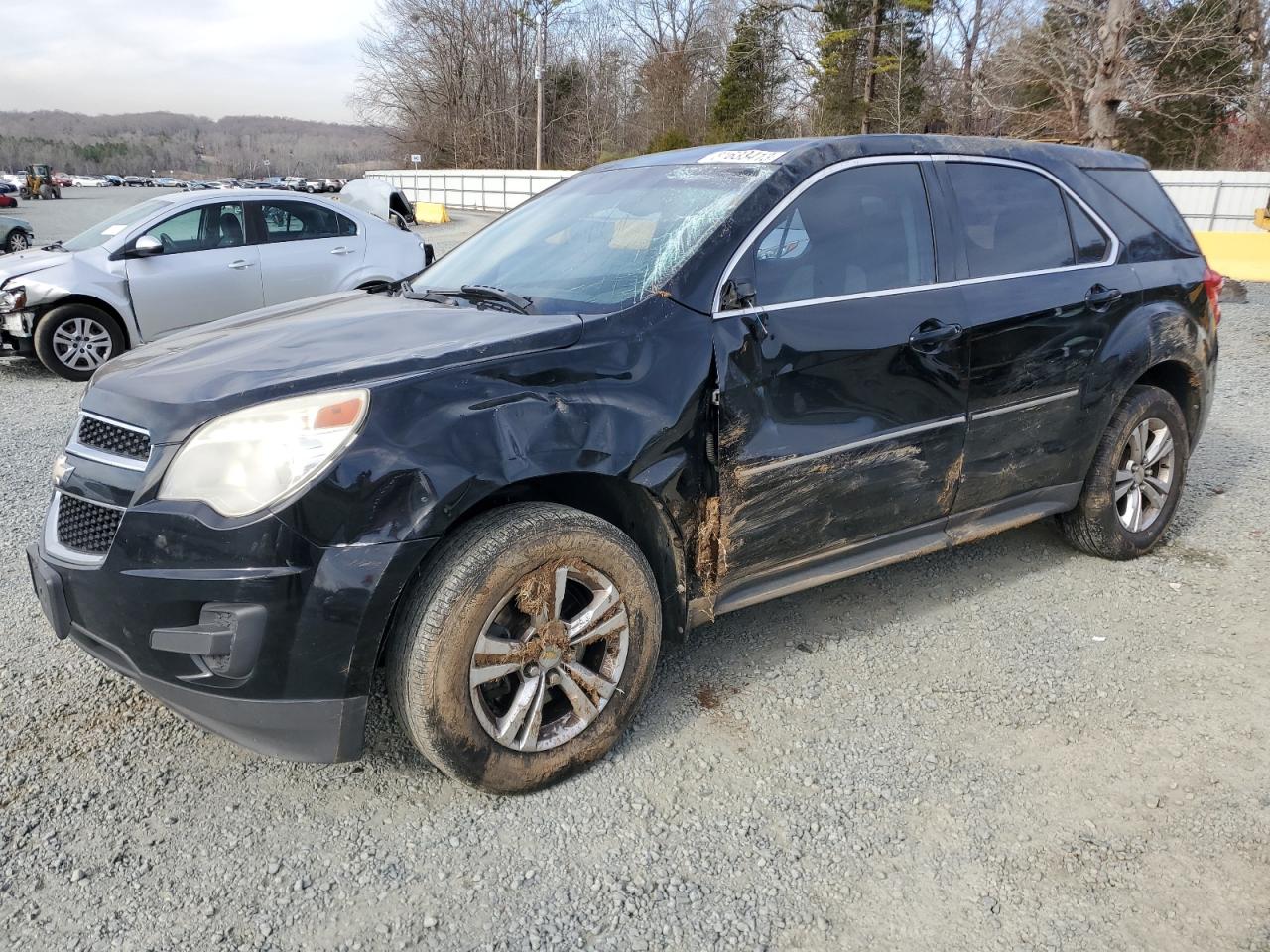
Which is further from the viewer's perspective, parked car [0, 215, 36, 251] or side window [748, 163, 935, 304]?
parked car [0, 215, 36, 251]

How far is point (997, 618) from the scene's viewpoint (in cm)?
388

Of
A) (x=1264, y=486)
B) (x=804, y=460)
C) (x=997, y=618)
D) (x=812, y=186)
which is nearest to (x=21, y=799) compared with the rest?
(x=804, y=460)

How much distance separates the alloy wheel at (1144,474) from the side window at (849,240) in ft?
5.14

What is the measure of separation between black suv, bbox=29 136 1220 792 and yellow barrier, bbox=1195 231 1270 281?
41.5 ft

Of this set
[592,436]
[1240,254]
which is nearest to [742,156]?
[592,436]

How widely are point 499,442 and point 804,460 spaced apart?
1.09 metres

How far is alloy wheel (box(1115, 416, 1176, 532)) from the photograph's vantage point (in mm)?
4285

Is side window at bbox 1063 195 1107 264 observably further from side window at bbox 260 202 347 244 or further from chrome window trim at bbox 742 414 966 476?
side window at bbox 260 202 347 244

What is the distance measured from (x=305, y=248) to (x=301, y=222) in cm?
28

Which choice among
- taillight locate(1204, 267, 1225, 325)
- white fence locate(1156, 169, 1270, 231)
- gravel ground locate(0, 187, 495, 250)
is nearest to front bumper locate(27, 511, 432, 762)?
taillight locate(1204, 267, 1225, 325)

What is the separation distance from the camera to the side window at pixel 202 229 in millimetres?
8352

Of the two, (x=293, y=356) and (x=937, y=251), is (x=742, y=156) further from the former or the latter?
(x=293, y=356)

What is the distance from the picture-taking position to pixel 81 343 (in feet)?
27.1

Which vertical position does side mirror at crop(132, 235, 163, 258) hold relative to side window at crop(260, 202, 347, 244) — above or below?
below
